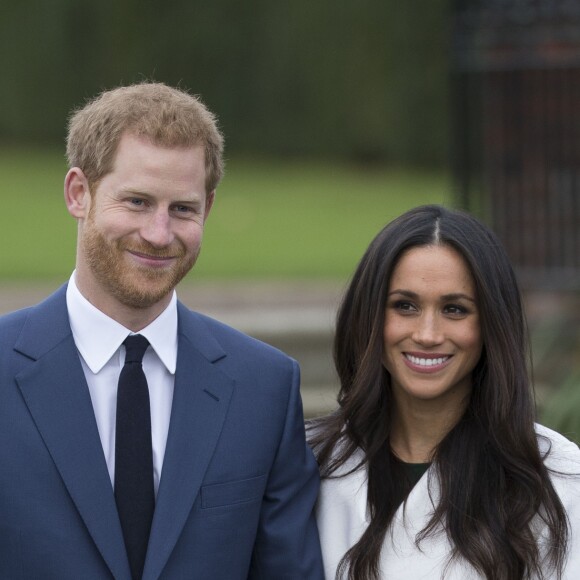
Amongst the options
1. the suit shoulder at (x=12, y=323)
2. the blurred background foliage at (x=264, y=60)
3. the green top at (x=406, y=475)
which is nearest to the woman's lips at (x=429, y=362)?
the green top at (x=406, y=475)

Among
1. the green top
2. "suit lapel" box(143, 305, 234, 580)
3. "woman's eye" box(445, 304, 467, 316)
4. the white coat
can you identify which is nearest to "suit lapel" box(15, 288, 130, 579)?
"suit lapel" box(143, 305, 234, 580)

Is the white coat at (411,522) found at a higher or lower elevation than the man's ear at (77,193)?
lower

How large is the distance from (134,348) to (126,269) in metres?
0.19

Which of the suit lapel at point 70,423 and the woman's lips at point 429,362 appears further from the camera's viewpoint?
the woman's lips at point 429,362

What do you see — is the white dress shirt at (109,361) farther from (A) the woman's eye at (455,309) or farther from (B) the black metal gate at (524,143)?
(B) the black metal gate at (524,143)

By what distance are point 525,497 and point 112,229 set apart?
114cm

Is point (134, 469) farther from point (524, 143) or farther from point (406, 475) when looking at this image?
point (524, 143)

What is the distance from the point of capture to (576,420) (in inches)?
196

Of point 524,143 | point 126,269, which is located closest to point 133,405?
point 126,269

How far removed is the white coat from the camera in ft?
10.4

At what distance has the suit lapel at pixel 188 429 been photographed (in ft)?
9.82

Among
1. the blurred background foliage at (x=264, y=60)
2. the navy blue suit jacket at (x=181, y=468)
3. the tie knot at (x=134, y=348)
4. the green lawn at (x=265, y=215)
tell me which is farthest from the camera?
the blurred background foliage at (x=264, y=60)

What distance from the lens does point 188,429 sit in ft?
10.1

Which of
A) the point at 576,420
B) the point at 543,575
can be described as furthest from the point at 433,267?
the point at 576,420
